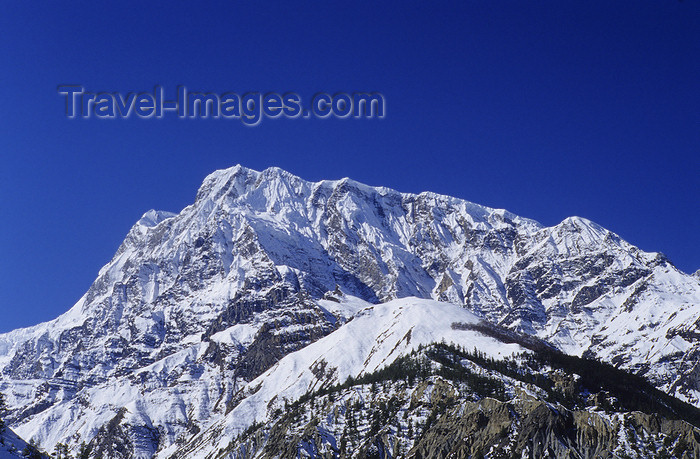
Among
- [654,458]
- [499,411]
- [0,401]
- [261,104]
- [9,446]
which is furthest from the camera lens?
[499,411]

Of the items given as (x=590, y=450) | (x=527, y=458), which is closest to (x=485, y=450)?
(x=527, y=458)

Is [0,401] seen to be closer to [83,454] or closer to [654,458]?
[83,454]

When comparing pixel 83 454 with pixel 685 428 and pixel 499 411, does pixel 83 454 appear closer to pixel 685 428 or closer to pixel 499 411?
pixel 499 411

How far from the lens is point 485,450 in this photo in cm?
18888

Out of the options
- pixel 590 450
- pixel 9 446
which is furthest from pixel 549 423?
pixel 9 446

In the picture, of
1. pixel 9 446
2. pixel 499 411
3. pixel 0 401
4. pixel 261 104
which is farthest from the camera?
pixel 499 411

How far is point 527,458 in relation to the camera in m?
185

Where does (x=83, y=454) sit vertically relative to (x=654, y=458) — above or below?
below

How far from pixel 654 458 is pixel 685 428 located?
16196mm

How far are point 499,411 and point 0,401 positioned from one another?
11769 cm

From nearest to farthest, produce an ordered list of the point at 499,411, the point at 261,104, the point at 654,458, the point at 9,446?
1. the point at 9,446
2. the point at 261,104
3. the point at 654,458
4. the point at 499,411

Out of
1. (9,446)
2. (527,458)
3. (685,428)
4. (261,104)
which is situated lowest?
(9,446)

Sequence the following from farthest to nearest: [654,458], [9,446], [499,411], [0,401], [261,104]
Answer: [499,411] < [654,458] < [261,104] < [0,401] < [9,446]

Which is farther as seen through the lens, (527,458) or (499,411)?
(499,411)
